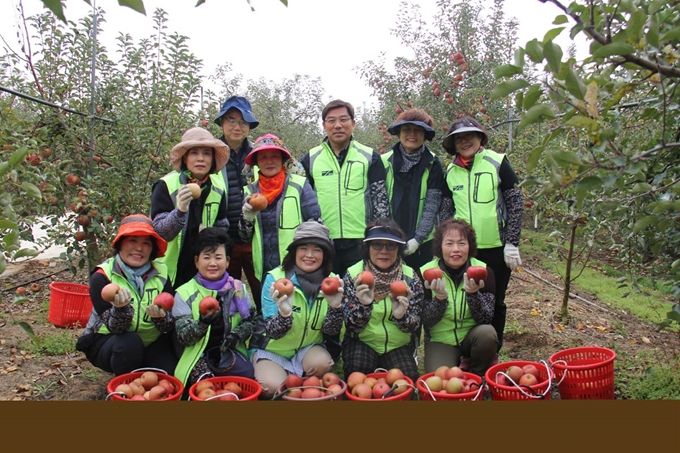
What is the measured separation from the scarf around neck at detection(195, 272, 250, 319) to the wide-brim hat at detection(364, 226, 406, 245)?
2.69ft

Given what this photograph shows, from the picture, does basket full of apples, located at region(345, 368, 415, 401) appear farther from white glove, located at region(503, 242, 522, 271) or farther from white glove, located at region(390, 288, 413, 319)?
white glove, located at region(503, 242, 522, 271)

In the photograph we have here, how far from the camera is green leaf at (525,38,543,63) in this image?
1633mm

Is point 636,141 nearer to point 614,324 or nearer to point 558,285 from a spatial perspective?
point 614,324

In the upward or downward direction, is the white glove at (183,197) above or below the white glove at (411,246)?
above

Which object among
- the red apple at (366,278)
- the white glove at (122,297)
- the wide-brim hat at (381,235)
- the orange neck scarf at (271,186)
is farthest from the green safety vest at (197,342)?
the wide-brim hat at (381,235)

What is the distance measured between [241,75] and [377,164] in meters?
8.81

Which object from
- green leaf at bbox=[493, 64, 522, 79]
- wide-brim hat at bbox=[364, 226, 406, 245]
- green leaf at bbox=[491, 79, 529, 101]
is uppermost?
green leaf at bbox=[493, 64, 522, 79]

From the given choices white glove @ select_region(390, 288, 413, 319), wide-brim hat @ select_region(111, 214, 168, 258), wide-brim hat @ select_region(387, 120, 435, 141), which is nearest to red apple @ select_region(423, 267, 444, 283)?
white glove @ select_region(390, 288, 413, 319)

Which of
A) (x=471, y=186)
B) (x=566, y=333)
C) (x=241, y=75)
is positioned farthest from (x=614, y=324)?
(x=241, y=75)

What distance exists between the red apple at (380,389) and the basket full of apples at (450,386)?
0.17 metres

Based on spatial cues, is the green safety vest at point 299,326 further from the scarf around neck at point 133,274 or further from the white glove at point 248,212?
the scarf around neck at point 133,274

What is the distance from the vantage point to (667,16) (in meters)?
2.03

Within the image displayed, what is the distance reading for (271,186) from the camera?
3.81 m

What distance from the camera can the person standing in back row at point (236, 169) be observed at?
4047 mm
